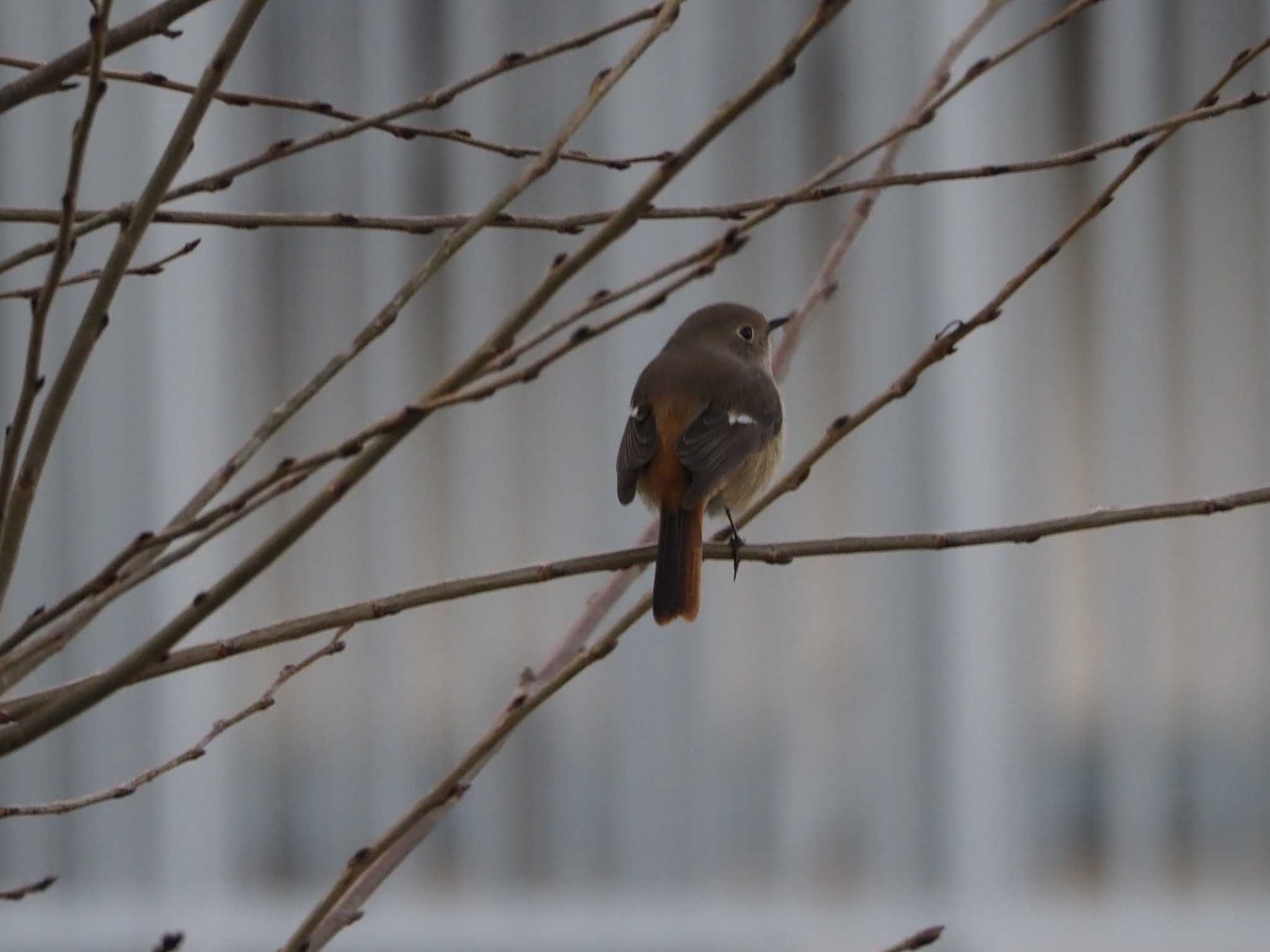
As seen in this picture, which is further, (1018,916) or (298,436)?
(298,436)

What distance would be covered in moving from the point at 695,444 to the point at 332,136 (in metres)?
1.44

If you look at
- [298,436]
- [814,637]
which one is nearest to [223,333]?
[298,436]

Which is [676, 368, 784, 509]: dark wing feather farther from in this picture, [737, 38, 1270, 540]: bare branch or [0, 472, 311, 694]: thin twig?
[0, 472, 311, 694]: thin twig

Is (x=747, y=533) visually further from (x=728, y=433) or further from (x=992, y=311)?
(x=992, y=311)

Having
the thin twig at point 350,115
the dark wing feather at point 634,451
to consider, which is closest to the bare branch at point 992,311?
the thin twig at point 350,115

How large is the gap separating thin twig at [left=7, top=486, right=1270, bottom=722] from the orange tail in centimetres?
39

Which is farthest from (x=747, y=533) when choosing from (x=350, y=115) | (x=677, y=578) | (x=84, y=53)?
(x=84, y=53)

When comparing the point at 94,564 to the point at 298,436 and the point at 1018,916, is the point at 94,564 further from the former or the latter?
the point at 1018,916

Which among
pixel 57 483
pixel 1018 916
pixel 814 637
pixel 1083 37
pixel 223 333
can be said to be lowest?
pixel 1018 916

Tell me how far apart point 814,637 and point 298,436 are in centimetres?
181

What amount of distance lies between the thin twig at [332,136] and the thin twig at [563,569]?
14.7 inches

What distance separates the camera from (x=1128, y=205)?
6.39m

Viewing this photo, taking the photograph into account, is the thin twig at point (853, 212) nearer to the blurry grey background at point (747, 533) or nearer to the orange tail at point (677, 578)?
the orange tail at point (677, 578)

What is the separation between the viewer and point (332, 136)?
188cm
